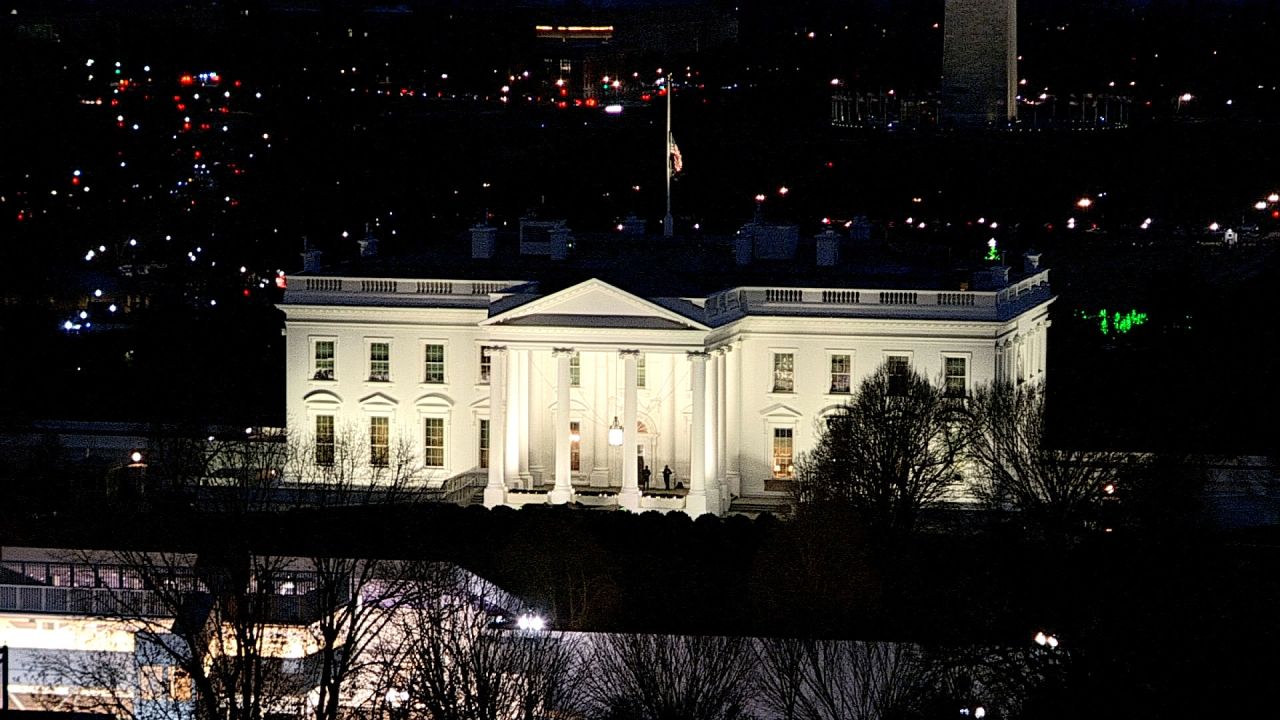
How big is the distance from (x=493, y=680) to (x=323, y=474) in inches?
1276

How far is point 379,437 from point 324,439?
146 centimetres

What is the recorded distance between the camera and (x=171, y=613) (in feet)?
229

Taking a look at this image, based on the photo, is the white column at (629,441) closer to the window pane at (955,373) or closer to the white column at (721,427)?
the white column at (721,427)

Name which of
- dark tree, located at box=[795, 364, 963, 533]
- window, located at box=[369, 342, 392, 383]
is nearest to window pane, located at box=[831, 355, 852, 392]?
dark tree, located at box=[795, 364, 963, 533]

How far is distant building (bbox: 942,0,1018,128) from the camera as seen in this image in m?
178

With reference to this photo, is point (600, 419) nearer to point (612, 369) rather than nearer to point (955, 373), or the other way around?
point (612, 369)

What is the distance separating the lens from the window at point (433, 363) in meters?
102

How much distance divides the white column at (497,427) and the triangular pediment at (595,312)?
1044 millimetres

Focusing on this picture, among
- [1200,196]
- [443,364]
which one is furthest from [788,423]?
[1200,196]

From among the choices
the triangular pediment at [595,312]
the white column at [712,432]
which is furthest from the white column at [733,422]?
the triangular pediment at [595,312]

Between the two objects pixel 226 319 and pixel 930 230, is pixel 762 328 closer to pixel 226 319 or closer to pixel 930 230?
pixel 226 319

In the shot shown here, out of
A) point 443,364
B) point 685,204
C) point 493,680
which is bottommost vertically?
point 493,680

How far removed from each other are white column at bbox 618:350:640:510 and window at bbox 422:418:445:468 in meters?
5.10

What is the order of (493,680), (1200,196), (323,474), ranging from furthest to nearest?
(1200,196) → (323,474) → (493,680)
